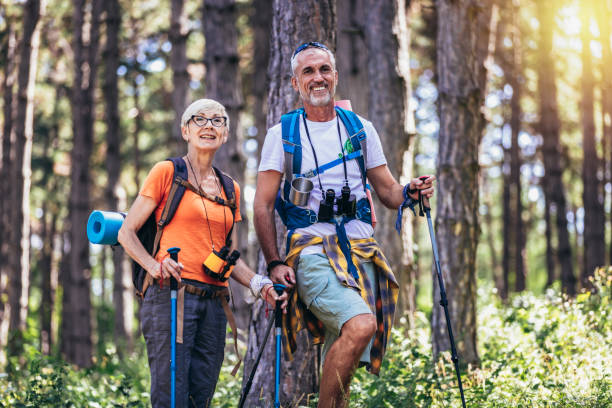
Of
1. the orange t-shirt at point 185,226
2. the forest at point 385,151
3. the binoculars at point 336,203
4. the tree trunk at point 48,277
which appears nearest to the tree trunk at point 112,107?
the forest at point 385,151

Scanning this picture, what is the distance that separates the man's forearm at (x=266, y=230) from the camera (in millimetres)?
4918

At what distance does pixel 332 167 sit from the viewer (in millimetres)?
4871

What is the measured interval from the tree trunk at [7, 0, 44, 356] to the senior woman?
9.99m

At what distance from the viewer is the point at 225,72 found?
10.8 metres

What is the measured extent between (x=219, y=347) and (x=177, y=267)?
781mm

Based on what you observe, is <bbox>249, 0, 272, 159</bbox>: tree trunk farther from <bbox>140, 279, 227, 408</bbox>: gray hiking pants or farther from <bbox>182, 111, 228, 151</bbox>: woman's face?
<bbox>140, 279, 227, 408</bbox>: gray hiking pants

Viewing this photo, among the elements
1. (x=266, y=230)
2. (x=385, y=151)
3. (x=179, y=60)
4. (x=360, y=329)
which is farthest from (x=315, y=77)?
(x=179, y=60)

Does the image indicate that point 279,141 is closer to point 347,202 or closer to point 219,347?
point 347,202

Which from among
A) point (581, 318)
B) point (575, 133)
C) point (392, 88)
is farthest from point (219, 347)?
point (575, 133)

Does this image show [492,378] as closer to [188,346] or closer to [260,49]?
[188,346]

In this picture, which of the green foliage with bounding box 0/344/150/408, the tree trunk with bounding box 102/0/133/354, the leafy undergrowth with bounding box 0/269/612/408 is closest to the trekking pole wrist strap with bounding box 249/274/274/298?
the leafy undergrowth with bounding box 0/269/612/408

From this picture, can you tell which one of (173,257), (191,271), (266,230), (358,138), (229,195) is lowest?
(191,271)

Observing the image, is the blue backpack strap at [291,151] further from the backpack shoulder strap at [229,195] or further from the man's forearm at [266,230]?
the backpack shoulder strap at [229,195]

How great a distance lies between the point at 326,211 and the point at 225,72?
6535mm
